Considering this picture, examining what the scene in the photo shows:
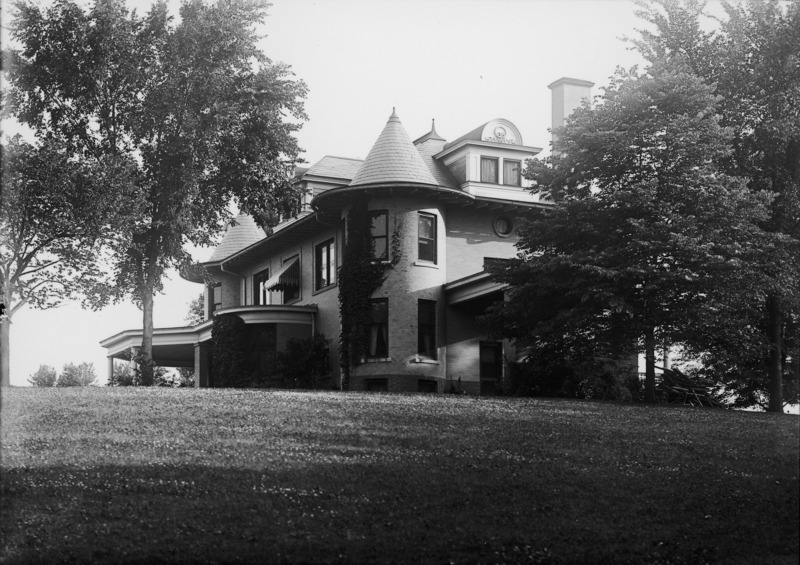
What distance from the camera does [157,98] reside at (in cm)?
3634

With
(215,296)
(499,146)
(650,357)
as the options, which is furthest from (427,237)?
(215,296)

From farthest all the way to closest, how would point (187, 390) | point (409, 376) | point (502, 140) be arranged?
point (502, 140), point (409, 376), point (187, 390)

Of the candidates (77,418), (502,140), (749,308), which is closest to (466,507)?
(77,418)

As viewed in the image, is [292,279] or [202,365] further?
[202,365]

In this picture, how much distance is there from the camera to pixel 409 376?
126 ft

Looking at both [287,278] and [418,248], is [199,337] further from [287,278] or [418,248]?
[418,248]

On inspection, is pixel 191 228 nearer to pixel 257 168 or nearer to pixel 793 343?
pixel 257 168

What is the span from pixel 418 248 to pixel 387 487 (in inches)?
934

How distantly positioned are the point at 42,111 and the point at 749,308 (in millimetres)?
23648

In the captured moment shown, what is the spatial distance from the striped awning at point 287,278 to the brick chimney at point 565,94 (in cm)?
1226

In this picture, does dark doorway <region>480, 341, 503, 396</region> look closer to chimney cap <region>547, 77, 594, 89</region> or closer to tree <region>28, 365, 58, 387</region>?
chimney cap <region>547, 77, 594, 89</region>

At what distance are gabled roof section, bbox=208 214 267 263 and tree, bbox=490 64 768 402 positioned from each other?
2305 cm

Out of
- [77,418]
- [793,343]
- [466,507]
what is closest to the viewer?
[466,507]

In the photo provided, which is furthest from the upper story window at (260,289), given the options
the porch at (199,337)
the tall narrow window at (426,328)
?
the tall narrow window at (426,328)
